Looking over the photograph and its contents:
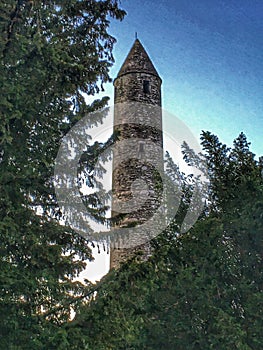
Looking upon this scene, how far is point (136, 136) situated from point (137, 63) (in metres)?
3.44

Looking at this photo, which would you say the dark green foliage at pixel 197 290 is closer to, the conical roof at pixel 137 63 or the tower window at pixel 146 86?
the tower window at pixel 146 86

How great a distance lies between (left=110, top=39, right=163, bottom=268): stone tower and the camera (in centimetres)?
1629

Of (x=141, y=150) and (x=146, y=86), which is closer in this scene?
(x=141, y=150)

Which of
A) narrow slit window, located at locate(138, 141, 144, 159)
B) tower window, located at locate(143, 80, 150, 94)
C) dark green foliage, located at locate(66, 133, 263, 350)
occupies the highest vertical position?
tower window, located at locate(143, 80, 150, 94)

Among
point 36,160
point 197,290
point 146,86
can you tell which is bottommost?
point 197,290

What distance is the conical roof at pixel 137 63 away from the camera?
18.3 meters

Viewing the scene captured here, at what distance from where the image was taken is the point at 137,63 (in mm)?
18500

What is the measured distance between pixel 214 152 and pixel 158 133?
9.29m

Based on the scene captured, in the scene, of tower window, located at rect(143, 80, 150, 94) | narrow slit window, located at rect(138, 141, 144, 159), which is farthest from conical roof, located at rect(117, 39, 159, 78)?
narrow slit window, located at rect(138, 141, 144, 159)

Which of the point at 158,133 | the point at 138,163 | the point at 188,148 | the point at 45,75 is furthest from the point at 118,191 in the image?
the point at 45,75

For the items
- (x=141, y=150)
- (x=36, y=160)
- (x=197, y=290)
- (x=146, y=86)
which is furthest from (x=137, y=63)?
(x=197, y=290)

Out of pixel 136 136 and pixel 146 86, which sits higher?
pixel 146 86

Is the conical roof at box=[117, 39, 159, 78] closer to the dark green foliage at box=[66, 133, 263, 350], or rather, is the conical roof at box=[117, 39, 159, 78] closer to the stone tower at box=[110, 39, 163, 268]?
the stone tower at box=[110, 39, 163, 268]

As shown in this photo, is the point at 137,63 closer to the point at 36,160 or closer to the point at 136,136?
the point at 136,136
